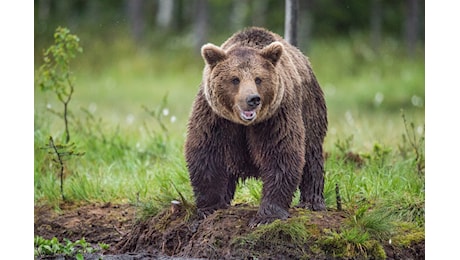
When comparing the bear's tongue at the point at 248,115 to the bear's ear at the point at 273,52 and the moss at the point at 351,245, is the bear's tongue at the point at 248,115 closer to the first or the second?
the bear's ear at the point at 273,52

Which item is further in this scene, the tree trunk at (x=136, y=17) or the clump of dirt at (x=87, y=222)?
the tree trunk at (x=136, y=17)

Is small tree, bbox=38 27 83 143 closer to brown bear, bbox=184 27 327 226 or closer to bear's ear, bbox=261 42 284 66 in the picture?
brown bear, bbox=184 27 327 226

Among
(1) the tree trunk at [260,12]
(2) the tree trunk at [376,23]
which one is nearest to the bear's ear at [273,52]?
(2) the tree trunk at [376,23]

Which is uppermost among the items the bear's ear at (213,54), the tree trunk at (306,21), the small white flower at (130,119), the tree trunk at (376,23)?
the tree trunk at (306,21)

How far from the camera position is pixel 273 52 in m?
4.34

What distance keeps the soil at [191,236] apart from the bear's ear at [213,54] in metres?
0.81

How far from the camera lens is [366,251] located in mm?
4363

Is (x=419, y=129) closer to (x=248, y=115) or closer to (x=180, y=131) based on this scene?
(x=180, y=131)

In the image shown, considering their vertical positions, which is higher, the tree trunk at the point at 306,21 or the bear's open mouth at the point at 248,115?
the tree trunk at the point at 306,21

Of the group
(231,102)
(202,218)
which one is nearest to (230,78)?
(231,102)

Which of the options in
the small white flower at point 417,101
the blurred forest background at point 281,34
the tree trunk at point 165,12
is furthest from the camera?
the tree trunk at point 165,12

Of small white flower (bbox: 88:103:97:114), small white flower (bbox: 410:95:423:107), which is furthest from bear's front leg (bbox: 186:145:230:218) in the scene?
small white flower (bbox: 88:103:97:114)

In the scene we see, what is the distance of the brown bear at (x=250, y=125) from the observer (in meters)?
4.28

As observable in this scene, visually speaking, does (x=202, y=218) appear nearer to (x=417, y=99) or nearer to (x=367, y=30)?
(x=417, y=99)
